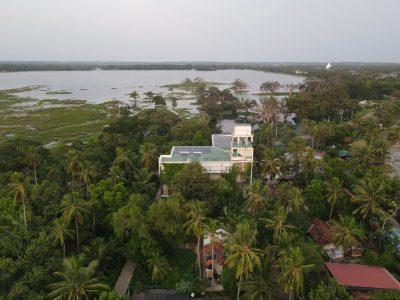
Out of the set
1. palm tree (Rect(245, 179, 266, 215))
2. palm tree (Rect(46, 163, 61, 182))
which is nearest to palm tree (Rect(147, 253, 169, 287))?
palm tree (Rect(245, 179, 266, 215))

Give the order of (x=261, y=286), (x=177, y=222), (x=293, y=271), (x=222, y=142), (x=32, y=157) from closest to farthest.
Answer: (x=293, y=271) < (x=261, y=286) < (x=177, y=222) < (x=32, y=157) < (x=222, y=142)

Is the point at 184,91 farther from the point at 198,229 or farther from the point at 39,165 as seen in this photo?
the point at 198,229

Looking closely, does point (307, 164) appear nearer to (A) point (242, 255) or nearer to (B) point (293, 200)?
(B) point (293, 200)

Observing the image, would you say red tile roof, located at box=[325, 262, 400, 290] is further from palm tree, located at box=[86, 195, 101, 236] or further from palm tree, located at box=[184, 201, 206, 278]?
palm tree, located at box=[86, 195, 101, 236]

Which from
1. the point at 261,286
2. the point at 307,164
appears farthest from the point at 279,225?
the point at 307,164

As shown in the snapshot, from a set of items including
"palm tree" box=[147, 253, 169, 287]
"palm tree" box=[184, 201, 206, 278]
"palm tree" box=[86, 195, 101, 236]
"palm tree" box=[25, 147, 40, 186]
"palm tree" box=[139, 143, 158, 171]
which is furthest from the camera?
"palm tree" box=[139, 143, 158, 171]

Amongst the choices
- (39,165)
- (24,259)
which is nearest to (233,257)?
(24,259)

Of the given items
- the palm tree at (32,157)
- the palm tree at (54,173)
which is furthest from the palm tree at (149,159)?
the palm tree at (32,157)
